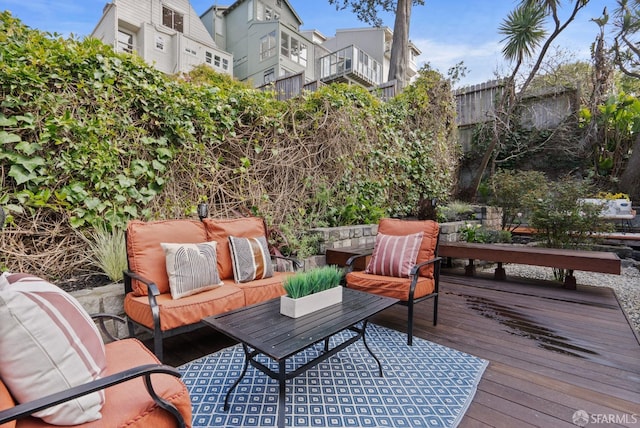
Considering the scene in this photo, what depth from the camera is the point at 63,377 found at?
1.09m

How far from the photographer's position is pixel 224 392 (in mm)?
2047

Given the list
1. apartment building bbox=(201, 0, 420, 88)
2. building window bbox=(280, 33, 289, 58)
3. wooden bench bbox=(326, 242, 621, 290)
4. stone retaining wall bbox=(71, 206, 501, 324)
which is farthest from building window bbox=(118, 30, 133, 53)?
wooden bench bbox=(326, 242, 621, 290)

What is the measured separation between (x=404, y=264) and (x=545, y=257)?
2.23 meters

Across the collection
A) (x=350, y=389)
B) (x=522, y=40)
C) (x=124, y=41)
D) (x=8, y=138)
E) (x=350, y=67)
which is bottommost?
(x=350, y=389)

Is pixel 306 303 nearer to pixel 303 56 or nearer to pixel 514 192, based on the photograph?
pixel 514 192

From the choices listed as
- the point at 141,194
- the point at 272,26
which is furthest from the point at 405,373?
the point at 272,26

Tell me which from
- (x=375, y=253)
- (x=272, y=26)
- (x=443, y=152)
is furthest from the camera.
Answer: (x=272, y=26)

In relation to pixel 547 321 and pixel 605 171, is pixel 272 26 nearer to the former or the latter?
pixel 605 171

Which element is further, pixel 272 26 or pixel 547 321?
pixel 272 26

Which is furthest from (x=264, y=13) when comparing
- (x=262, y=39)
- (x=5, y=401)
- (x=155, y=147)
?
(x=5, y=401)

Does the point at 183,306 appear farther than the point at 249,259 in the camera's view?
No

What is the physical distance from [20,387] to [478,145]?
913 cm

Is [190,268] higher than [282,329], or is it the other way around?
[190,268]

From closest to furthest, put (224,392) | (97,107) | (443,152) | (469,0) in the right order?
(224,392), (97,107), (443,152), (469,0)
